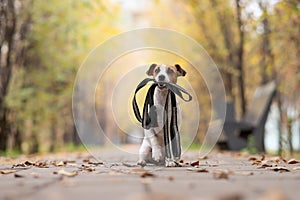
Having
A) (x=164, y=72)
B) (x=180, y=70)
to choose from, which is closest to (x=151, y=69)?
(x=164, y=72)

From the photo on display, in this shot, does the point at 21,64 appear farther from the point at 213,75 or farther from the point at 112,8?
the point at 213,75

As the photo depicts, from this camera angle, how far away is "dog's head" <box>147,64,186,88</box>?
16.9 ft

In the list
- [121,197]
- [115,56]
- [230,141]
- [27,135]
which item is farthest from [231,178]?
[27,135]

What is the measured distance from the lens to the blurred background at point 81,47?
13242 mm

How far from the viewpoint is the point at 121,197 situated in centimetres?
287

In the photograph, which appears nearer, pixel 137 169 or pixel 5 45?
pixel 137 169

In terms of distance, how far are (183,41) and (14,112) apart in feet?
37.0

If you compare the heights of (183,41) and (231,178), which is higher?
(183,41)

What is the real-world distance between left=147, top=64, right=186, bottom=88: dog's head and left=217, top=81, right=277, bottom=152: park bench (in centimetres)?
591

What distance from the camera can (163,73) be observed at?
5.16m

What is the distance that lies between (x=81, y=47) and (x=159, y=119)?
38.3ft

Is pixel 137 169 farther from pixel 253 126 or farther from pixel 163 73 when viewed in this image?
pixel 253 126

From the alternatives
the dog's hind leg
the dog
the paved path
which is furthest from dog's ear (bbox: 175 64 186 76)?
the paved path

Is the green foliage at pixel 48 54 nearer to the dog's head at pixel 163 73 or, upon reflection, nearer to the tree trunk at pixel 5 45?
the tree trunk at pixel 5 45
